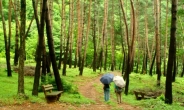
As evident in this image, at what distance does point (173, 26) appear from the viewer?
529 inches

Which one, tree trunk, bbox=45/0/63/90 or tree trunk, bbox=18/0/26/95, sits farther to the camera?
tree trunk, bbox=45/0/63/90

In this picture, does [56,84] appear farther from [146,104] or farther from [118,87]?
[146,104]

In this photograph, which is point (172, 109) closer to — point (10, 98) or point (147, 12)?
point (10, 98)

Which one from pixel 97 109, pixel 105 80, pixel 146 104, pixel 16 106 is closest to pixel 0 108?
pixel 16 106

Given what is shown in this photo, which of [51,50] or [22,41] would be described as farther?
[51,50]

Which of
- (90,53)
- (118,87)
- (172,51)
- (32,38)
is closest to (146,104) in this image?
(118,87)

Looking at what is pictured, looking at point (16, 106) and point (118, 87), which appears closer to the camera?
point (16, 106)

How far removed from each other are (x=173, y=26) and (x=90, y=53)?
126 ft

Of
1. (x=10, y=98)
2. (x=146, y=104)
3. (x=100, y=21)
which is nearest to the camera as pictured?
(x=10, y=98)

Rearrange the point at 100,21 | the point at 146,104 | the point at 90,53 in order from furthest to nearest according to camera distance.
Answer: the point at 90,53 → the point at 100,21 → the point at 146,104

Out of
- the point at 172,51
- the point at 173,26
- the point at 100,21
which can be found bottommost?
the point at 172,51

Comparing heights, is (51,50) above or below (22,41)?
below

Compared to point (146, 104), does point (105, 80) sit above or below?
above

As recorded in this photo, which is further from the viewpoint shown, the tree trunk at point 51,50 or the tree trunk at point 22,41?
the tree trunk at point 51,50
